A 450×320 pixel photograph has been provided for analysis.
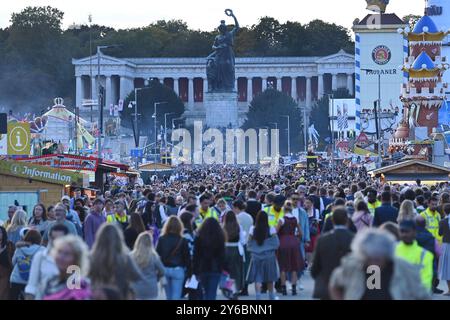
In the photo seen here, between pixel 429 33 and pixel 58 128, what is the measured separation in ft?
59.1

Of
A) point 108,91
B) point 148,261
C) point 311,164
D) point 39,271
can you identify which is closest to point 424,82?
point 311,164

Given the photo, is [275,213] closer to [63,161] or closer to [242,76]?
[63,161]

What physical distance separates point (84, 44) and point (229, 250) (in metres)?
173

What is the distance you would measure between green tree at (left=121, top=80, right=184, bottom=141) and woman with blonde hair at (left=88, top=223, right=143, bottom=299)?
421ft

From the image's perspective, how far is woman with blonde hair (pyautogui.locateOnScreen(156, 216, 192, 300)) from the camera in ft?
49.6

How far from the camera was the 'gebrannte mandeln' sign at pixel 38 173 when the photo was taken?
28125mm

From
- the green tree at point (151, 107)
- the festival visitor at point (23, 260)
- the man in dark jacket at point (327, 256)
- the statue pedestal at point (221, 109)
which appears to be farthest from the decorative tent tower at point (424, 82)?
the green tree at point (151, 107)

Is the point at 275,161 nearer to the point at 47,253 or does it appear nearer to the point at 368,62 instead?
the point at 368,62

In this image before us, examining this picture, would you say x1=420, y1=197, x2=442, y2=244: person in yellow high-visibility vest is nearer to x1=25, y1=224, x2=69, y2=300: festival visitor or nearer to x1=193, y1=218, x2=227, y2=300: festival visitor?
x1=193, y1=218, x2=227, y2=300: festival visitor

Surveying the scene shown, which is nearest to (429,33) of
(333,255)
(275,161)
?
(275,161)

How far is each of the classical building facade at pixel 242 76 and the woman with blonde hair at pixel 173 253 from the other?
150 meters

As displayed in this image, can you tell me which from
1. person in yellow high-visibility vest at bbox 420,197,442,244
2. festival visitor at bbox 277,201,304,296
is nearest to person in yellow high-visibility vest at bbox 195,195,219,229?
festival visitor at bbox 277,201,304,296

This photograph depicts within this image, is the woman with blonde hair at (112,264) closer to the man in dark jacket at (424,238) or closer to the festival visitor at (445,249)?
the man in dark jacket at (424,238)

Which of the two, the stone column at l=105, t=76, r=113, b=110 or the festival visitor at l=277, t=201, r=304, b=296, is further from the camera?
the stone column at l=105, t=76, r=113, b=110
